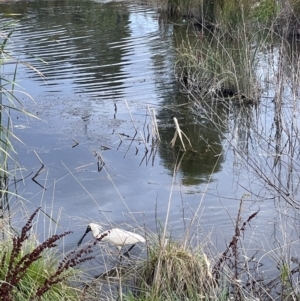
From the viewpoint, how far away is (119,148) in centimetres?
634

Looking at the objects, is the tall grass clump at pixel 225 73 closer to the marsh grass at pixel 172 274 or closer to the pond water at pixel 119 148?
the pond water at pixel 119 148

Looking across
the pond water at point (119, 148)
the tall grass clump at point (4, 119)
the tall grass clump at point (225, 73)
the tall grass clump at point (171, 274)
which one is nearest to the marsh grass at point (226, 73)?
the tall grass clump at point (225, 73)

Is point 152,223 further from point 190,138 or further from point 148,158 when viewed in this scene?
point 190,138

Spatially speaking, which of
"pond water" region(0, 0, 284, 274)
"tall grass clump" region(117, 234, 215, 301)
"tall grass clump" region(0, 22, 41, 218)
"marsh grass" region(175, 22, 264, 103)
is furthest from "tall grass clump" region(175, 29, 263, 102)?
"tall grass clump" region(117, 234, 215, 301)

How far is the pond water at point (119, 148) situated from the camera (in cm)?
469

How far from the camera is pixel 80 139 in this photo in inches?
259

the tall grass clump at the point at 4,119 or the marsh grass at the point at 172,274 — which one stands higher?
the tall grass clump at the point at 4,119

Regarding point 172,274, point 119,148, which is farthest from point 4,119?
point 172,274

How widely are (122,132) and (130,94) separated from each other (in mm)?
1717

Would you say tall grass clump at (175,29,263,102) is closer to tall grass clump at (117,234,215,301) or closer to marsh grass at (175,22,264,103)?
marsh grass at (175,22,264,103)

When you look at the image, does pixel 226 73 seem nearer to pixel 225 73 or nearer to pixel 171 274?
pixel 225 73

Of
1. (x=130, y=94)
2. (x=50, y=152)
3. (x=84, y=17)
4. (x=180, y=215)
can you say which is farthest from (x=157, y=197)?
(x=84, y=17)

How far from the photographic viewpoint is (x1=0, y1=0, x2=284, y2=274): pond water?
15.4 feet

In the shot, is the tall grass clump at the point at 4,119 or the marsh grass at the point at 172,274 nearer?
the marsh grass at the point at 172,274
